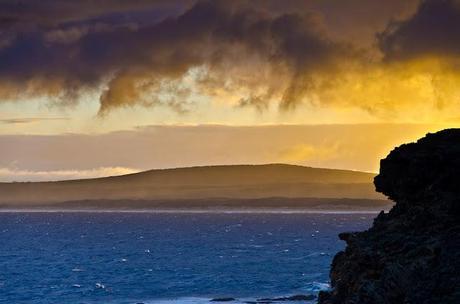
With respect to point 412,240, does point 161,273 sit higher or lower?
lower

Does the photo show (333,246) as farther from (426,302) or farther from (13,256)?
(426,302)

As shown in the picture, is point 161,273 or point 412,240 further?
point 161,273

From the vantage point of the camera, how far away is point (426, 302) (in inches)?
1563

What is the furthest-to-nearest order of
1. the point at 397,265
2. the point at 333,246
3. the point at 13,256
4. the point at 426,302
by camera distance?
the point at 333,246
the point at 13,256
the point at 397,265
the point at 426,302

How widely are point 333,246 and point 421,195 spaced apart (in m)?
145

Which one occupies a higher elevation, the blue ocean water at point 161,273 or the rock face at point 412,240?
the rock face at point 412,240

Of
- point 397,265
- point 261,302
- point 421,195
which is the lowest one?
point 261,302

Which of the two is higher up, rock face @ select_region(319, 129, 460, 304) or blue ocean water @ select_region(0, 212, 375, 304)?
rock face @ select_region(319, 129, 460, 304)

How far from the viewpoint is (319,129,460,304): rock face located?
41.2 meters

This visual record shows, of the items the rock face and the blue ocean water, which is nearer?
the rock face

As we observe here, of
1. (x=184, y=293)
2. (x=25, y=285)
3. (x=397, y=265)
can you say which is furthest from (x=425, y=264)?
(x=25, y=285)

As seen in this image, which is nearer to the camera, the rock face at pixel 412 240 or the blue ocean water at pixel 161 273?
the rock face at pixel 412 240

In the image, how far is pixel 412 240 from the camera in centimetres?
4494

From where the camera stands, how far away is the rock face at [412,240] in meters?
41.2
